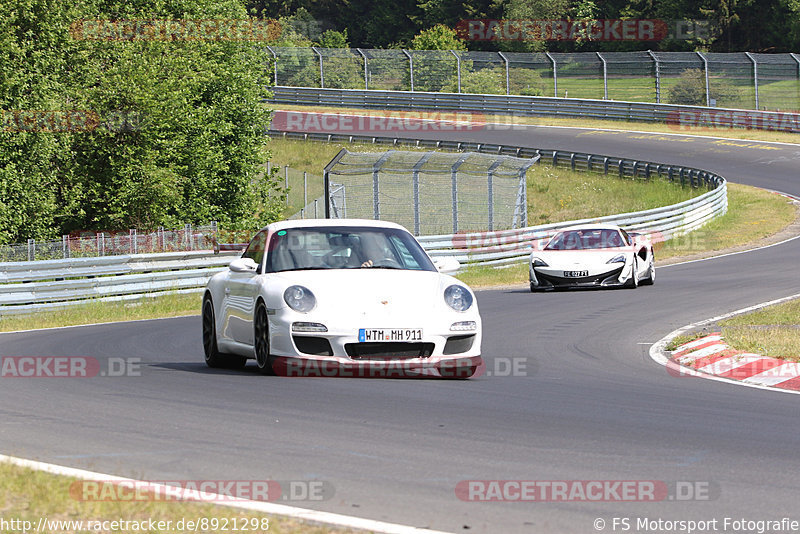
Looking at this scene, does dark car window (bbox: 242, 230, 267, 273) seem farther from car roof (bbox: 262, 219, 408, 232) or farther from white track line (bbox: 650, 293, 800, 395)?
white track line (bbox: 650, 293, 800, 395)

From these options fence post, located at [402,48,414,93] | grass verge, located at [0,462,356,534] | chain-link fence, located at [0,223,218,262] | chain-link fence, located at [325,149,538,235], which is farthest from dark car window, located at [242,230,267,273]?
fence post, located at [402,48,414,93]

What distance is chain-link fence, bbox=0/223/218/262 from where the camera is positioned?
75.6 ft

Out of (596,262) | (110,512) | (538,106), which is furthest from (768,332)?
(538,106)

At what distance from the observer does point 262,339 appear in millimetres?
9672

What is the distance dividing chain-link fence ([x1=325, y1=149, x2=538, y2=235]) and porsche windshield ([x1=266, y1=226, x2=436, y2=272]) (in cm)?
1536

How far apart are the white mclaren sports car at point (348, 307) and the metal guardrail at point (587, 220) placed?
14300 mm

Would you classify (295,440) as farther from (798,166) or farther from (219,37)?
(798,166)

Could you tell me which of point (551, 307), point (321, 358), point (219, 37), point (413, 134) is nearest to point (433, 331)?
point (321, 358)

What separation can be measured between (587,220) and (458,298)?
66.0ft

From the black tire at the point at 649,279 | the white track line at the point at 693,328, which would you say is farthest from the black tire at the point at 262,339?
the black tire at the point at 649,279

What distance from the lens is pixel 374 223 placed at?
10578 mm

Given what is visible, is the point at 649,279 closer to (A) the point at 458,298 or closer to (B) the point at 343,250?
(B) the point at 343,250

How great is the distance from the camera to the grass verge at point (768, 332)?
37.3 feet

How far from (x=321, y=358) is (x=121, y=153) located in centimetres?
2599
